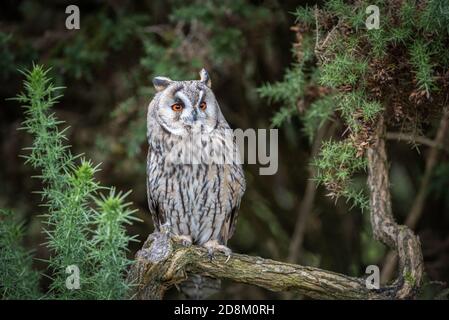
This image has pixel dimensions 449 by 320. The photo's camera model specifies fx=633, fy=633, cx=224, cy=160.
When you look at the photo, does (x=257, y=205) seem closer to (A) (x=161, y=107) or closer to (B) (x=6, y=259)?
(A) (x=161, y=107)

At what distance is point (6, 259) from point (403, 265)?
161 cm

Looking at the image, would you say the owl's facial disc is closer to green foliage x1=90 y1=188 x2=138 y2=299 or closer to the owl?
the owl

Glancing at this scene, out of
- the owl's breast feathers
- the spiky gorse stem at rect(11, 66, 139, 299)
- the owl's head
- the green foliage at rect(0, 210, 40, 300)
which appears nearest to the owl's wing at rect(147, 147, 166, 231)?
the owl's breast feathers

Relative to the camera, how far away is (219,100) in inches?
187

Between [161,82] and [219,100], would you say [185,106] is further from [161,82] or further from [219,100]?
[219,100]

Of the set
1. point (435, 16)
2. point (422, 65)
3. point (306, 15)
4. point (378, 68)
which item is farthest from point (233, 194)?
point (435, 16)

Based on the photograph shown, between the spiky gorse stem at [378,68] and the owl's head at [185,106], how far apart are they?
2.34ft

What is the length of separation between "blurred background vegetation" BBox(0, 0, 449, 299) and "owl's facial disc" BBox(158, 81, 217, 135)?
653 millimetres

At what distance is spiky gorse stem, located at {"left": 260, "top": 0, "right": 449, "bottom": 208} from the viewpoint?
2439 millimetres

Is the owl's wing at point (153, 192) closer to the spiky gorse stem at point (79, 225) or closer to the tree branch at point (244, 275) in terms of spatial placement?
the tree branch at point (244, 275)

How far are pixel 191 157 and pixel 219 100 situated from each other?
1539mm

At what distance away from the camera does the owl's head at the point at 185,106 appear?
10.2 ft

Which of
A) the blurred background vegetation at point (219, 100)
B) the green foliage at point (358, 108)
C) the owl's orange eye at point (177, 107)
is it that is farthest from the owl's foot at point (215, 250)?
the blurred background vegetation at point (219, 100)
